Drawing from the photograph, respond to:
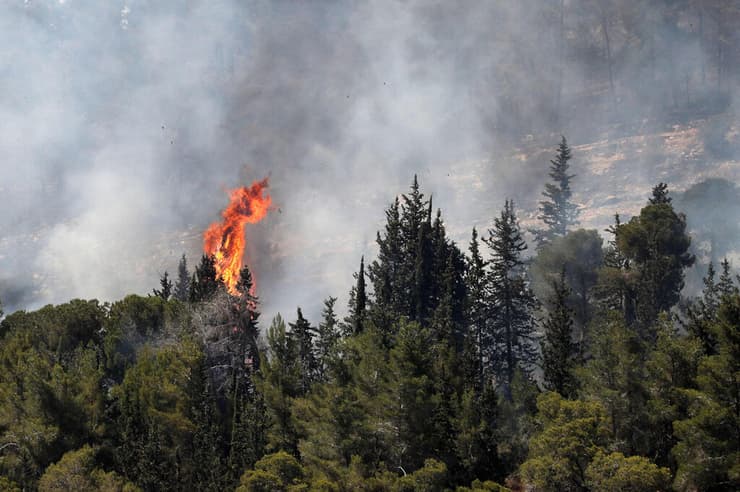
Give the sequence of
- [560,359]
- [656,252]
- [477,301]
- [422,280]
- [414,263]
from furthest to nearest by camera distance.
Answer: [414,263]
[422,280]
[656,252]
[477,301]
[560,359]

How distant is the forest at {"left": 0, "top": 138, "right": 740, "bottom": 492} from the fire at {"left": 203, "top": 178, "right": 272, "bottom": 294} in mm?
36158

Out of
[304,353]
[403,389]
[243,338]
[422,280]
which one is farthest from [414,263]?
[403,389]

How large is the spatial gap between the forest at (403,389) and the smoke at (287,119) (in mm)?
40298

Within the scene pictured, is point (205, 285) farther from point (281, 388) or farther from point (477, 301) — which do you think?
point (477, 301)

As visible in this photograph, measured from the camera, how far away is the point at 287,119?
150000 millimetres

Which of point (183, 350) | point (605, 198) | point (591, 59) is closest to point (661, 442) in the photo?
point (183, 350)

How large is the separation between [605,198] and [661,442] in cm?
7607

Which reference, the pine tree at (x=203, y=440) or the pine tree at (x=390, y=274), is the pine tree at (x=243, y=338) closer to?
the pine tree at (x=203, y=440)

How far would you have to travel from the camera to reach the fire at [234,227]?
102 metres

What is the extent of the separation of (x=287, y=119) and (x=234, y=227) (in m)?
40.9

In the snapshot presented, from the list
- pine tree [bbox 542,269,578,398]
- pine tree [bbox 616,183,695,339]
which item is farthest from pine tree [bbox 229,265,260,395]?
pine tree [bbox 616,183,695,339]

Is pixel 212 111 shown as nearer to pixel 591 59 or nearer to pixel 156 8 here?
pixel 156 8

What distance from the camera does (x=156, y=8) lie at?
172m

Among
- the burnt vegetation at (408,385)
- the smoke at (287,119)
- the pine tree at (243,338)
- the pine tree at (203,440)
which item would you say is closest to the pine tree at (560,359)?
the burnt vegetation at (408,385)
